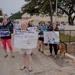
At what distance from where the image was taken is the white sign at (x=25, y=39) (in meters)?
8.31

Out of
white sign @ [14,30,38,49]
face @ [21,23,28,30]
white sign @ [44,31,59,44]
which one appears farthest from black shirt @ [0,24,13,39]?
white sign @ [44,31,59,44]

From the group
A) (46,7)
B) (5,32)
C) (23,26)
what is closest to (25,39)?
(23,26)

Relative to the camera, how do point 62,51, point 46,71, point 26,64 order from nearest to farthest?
point 46,71 → point 26,64 → point 62,51

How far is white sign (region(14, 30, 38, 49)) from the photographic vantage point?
27.3 ft

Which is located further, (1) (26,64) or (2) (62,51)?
(2) (62,51)

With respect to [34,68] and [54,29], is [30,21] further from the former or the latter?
[34,68]

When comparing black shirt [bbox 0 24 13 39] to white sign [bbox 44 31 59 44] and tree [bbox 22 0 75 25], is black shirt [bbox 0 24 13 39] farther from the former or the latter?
tree [bbox 22 0 75 25]

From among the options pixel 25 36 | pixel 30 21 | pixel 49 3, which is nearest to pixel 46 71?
pixel 25 36

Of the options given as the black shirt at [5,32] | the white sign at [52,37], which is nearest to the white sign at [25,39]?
the black shirt at [5,32]

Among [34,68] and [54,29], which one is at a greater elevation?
[54,29]

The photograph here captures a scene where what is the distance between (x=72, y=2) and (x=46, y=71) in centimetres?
3919

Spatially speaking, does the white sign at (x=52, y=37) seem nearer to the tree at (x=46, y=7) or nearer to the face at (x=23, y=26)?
the face at (x=23, y=26)

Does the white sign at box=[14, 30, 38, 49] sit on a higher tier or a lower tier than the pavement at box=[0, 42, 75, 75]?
higher

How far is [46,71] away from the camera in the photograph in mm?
8312
